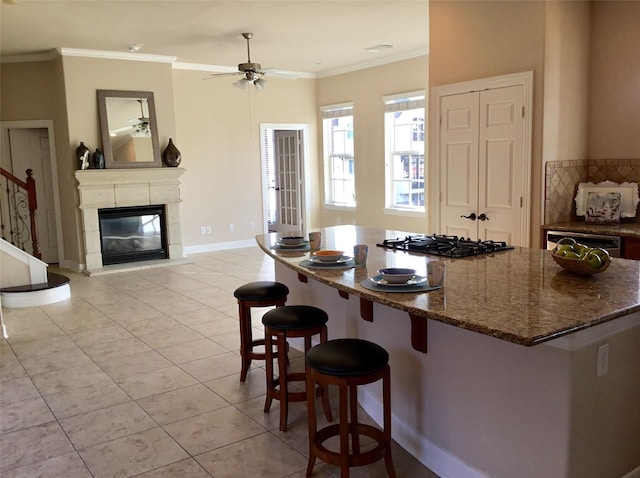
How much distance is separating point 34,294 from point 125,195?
88.8 inches

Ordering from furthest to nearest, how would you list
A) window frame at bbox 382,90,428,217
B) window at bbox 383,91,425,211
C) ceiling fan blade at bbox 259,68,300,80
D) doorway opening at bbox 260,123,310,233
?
1. doorway opening at bbox 260,123,310,233
2. window at bbox 383,91,425,211
3. window frame at bbox 382,90,428,217
4. ceiling fan blade at bbox 259,68,300,80

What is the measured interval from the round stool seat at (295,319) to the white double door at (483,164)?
91.5 inches

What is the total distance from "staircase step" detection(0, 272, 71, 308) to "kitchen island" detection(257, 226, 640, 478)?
4443 mm

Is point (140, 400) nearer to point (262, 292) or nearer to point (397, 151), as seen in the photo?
point (262, 292)

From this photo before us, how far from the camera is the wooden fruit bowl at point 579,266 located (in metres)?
2.36

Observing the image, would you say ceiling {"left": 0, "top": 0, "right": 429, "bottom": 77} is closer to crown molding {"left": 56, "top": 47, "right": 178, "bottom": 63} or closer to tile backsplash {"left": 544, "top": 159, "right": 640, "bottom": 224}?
crown molding {"left": 56, "top": 47, "right": 178, "bottom": 63}

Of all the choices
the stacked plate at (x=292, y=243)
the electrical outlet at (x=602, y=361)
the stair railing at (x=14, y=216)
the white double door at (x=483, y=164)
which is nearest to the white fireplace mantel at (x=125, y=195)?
the stair railing at (x=14, y=216)

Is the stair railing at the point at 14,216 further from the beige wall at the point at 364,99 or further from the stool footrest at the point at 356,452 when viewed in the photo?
the stool footrest at the point at 356,452

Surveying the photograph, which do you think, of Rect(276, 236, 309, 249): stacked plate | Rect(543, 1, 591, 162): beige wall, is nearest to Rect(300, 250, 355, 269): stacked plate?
Rect(276, 236, 309, 249): stacked plate

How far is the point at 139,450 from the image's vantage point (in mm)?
2879

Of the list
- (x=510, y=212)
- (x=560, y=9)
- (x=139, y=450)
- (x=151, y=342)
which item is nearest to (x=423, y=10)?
(x=560, y=9)

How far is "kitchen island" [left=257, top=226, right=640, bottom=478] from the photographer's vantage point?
1955mm

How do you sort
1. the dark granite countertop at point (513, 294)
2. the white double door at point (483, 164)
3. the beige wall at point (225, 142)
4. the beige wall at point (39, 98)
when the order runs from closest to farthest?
the dark granite countertop at point (513, 294) < the white double door at point (483, 164) < the beige wall at point (39, 98) < the beige wall at point (225, 142)

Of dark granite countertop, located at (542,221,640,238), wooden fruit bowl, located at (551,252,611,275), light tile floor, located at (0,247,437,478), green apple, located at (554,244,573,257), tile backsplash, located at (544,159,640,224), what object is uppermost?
tile backsplash, located at (544,159,640,224)
